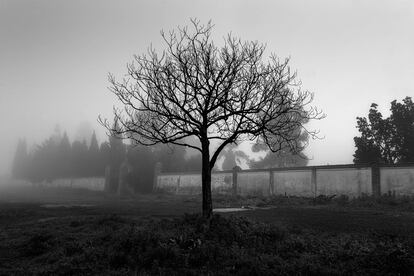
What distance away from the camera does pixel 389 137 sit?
106 ft

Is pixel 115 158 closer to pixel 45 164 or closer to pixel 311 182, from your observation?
pixel 45 164

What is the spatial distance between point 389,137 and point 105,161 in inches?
1432

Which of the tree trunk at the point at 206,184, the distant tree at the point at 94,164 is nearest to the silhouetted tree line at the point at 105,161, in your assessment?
the distant tree at the point at 94,164

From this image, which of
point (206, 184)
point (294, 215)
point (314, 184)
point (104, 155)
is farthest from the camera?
point (104, 155)

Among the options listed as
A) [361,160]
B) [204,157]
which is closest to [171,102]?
[204,157]

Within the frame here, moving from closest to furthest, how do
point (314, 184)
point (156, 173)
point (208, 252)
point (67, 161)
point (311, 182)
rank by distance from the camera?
point (208, 252)
point (314, 184)
point (311, 182)
point (156, 173)
point (67, 161)

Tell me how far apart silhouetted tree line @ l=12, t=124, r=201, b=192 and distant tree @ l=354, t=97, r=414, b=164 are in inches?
688

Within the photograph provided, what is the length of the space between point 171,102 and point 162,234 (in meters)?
4.53

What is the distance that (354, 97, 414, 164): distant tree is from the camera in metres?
31.2

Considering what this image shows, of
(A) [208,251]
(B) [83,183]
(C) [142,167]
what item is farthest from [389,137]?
(B) [83,183]

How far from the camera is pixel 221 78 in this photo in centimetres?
1045

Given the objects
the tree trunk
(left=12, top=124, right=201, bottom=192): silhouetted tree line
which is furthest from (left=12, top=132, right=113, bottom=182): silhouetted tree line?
the tree trunk

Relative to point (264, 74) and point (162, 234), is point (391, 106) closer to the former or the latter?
point (264, 74)

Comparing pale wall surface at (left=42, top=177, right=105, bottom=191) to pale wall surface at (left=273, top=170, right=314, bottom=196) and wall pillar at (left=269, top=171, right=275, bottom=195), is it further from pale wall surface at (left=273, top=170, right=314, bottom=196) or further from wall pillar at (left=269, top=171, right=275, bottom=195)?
pale wall surface at (left=273, top=170, right=314, bottom=196)
